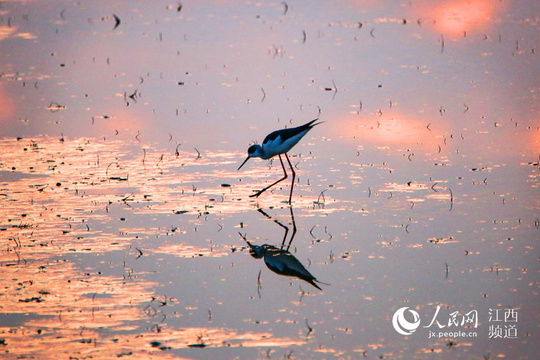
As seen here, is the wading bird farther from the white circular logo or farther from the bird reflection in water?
the white circular logo

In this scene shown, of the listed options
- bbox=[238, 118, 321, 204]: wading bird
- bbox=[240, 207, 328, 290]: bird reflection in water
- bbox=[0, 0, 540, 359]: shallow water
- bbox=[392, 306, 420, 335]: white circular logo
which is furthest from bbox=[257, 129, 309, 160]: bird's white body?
bbox=[392, 306, 420, 335]: white circular logo

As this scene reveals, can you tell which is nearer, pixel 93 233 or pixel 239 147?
pixel 93 233

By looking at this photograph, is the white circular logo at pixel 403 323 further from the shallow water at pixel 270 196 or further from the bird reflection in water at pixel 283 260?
A: the bird reflection in water at pixel 283 260

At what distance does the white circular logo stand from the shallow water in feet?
0.09

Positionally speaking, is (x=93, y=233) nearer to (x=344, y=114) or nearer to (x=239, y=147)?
Answer: (x=239, y=147)

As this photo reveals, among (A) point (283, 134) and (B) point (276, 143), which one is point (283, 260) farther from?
(A) point (283, 134)

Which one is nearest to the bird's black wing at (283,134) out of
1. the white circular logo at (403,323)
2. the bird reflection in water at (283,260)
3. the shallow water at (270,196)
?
the shallow water at (270,196)

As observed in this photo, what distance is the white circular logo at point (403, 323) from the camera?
26.2ft

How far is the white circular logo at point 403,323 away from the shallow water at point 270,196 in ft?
0.09

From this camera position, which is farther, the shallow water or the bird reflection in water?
the bird reflection in water

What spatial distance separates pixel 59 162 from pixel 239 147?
3056 millimetres

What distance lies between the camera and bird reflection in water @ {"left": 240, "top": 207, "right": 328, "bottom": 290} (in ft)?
30.7

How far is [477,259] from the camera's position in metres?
9.58

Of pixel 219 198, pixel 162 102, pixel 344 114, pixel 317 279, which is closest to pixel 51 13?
Answer: pixel 162 102
